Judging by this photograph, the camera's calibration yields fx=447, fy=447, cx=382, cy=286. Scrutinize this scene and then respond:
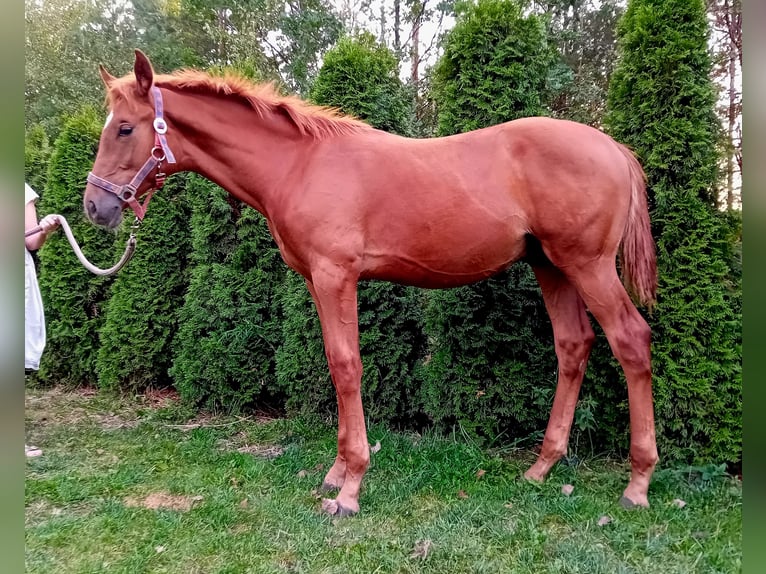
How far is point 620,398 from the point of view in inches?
134

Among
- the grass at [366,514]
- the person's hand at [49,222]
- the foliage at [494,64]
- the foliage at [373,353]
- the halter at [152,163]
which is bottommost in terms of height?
the grass at [366,514]

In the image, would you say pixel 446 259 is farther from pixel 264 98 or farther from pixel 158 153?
pixel 158 153

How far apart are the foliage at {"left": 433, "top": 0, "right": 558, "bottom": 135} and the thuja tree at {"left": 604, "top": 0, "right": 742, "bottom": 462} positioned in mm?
758

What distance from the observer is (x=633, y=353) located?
2658 millimetres

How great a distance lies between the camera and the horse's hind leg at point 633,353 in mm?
2666

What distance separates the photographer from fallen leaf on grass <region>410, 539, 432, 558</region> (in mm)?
2206

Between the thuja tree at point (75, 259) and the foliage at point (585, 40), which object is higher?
the foliage at point (585, 40)

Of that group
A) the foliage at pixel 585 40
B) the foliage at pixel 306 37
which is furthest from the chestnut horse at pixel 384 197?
the foliage at pixel 306 37

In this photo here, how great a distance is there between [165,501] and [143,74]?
2630 millimetres

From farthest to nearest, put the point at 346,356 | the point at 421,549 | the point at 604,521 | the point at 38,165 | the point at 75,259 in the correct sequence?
the point at 38,165 → the point at 75,259 → the point at 346,356 → the point at 604,521 → the point at 421,549

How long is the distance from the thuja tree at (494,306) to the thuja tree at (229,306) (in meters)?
1.82

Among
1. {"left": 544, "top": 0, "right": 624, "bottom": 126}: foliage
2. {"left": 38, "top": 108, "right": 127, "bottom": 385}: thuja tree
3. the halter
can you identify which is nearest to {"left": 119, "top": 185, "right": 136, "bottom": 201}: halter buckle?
the halter

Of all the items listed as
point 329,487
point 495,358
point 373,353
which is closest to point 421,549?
point 329,487

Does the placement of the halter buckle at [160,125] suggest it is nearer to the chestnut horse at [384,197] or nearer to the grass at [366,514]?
the chestnut horse at [384,197]
